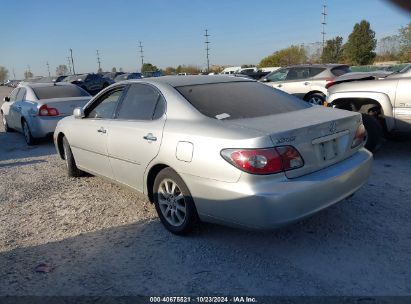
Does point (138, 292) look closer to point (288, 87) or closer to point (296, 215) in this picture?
point (296, 215)

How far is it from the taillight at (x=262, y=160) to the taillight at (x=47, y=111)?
6.48 meters

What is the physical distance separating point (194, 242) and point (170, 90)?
59.9 inches

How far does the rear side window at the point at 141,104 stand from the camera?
13.4 feet

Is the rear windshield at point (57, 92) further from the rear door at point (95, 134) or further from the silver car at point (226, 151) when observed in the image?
the silver car at point (226, 151)

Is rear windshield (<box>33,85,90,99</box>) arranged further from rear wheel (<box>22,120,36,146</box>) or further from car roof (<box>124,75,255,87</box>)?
car roof (<box>124,75,255,87</box>)

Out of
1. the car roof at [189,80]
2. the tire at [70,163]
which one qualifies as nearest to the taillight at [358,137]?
the car roof at [189,80]

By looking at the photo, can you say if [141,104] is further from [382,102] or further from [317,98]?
[317,98]

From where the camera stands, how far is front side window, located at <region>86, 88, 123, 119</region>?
480 cm

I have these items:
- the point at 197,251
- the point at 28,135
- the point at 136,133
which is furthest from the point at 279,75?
the point at 197,251

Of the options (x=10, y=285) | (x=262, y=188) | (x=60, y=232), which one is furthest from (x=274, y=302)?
(x=60, y=232)

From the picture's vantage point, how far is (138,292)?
2.96m

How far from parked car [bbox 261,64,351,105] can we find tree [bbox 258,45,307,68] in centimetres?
5723

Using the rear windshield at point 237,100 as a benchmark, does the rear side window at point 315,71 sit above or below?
below

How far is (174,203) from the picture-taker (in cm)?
383
